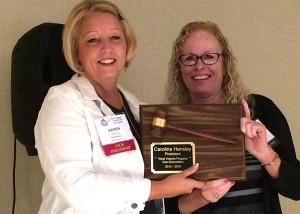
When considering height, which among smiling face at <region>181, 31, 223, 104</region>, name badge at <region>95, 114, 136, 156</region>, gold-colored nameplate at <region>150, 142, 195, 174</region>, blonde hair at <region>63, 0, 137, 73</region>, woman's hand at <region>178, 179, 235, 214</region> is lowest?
woman's hand at <region>178, 179, 235, 214</region>

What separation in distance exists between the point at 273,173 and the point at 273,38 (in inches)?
39.6

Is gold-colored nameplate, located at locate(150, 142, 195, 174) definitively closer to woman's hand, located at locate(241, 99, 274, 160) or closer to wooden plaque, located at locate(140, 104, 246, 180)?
wooden plaque, located at locate(140, 104, 246, 180)

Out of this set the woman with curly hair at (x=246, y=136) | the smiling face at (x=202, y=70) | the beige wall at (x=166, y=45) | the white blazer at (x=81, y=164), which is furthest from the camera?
the beige wall at (x=166, y=45)

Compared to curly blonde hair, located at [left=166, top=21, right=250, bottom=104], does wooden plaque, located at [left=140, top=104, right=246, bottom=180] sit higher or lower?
lower

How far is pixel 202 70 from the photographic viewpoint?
1435 mm

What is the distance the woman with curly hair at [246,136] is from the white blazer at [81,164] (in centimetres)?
23

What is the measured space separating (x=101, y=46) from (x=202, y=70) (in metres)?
0.39

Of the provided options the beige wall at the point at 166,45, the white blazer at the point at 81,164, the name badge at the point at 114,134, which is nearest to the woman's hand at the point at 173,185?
the white blazer at the point at 81,164

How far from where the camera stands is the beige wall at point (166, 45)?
1632 millimetres

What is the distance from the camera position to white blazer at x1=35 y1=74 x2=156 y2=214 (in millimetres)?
1086

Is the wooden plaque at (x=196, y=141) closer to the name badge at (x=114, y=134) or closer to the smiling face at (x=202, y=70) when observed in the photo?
the name badge at (x=114, y=134)

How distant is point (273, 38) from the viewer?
2.12 metres

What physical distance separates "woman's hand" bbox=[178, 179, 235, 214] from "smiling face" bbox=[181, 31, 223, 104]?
14.1 inches

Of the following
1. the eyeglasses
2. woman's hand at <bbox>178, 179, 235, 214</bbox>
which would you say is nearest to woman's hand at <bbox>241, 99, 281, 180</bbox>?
woman's hand at <bbox>178, 179, 235, 214</bbox>
